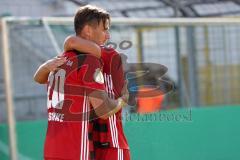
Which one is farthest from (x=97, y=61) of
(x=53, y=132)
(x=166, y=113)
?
(x=166, y=113)

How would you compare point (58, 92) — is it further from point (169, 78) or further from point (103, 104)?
point (169, 78)

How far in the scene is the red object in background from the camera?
17.2ft

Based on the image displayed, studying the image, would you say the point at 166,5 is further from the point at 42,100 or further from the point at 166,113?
the point at 42,100

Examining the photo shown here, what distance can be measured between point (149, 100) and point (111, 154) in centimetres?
184

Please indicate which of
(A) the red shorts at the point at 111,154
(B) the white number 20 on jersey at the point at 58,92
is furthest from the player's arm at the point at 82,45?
(A) the red shorts at the point at 111,154

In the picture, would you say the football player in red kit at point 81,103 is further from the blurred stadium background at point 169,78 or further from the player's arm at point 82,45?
the blurred stadium background at point 169,78

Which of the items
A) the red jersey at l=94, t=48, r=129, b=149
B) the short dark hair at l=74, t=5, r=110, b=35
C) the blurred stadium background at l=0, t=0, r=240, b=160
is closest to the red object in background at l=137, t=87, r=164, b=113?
the blurred stadium background at l=0, t=0, r=240, b=160

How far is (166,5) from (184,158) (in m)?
2.53

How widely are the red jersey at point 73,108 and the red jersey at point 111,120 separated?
0.07m

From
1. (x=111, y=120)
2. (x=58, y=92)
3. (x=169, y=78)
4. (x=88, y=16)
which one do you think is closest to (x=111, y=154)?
(x=111, y=120)

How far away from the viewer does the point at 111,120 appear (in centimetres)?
359

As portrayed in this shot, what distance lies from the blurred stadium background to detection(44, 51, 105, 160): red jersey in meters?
1.14

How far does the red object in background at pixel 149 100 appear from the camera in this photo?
5.23 metres

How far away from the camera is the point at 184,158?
5.54m
